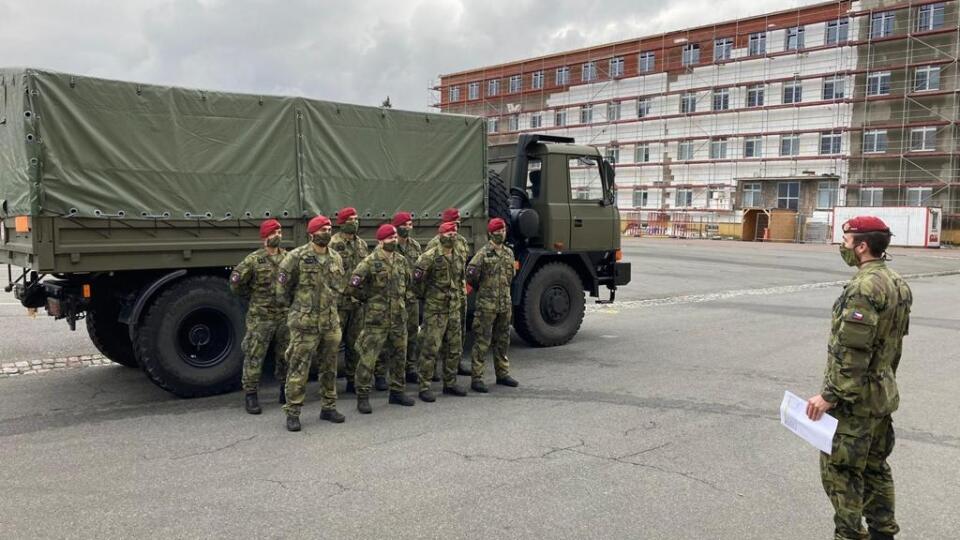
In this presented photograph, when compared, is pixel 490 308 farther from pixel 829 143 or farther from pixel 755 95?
pixel 755 95

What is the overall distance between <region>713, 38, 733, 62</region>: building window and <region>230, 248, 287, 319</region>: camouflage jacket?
46029 millimetres

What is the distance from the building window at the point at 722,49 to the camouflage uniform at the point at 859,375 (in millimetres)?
47334

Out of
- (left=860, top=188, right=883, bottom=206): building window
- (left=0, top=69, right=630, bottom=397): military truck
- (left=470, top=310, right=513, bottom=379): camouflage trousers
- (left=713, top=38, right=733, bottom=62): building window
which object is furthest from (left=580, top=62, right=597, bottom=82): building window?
(left=470, top=310, right=513, bottom=379): camouflage trousers

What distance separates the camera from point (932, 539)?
3.86m

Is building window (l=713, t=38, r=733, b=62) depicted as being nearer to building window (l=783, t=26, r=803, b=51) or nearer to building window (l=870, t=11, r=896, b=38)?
building window (l=783, t=26, r=803, b=51)

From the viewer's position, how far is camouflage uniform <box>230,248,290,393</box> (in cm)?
618

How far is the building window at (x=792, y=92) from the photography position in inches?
1705

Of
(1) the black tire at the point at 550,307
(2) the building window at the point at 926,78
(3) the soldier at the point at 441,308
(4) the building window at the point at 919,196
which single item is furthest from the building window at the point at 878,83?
(3) the soldier at the point at 441,308

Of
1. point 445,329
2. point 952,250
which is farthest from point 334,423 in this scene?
point 952,250

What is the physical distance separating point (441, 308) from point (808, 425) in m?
3.99

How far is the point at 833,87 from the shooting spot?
137 feet

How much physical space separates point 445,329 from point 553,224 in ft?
10.3

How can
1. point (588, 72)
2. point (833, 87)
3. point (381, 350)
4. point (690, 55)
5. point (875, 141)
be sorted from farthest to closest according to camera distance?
point (588, 72) → point (690, 55) → point (833, 87) → point (875, 141) → point (381, 350)

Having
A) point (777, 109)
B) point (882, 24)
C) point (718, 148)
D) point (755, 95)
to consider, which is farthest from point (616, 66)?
point (882, 24)
